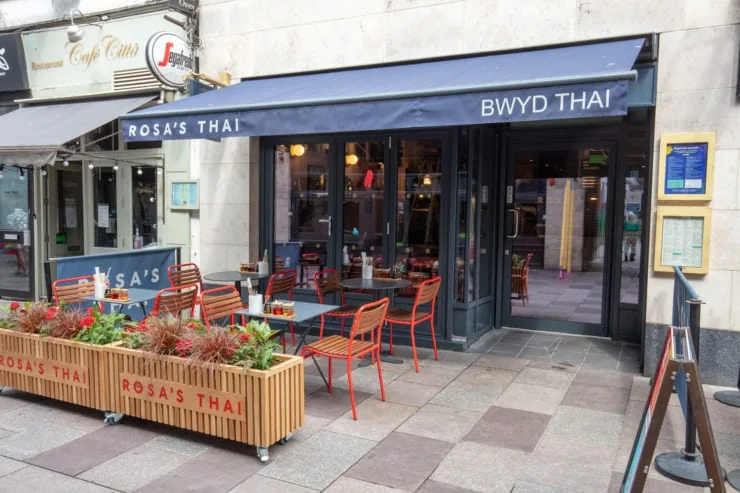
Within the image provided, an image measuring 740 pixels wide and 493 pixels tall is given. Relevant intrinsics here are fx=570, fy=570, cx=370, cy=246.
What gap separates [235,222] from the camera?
7926mm

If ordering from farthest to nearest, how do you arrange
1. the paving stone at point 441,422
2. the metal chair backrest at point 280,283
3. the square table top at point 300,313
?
the metal chair backrest at point 280,283
the square table top at point 300,313
the paving stone at point 441,422

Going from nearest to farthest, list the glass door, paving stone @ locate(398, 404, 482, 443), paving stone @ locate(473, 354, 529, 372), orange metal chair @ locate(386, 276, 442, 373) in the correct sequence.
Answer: paving stone @ locate(398, 404, 482, 443) → orange metal chair @ locate(386, 276, 442, 373) → paving stone @ locate(473, 354, 529, 372) → the glass door

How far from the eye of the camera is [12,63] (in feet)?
32.2

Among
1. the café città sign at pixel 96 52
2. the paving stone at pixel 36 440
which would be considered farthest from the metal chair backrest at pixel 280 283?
the café città sign at pixel 96 52

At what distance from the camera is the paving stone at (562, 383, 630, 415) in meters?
4.83

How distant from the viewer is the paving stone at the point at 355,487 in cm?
338

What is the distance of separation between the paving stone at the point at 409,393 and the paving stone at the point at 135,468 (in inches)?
74.3

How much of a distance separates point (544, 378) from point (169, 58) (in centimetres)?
619

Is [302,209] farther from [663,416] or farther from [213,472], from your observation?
[663,416]

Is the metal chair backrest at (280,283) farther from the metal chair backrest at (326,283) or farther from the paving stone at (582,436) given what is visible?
the paving stone at (582,436)

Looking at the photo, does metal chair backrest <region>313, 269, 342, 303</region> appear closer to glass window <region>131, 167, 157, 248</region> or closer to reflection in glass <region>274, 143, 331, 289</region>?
reflection in glass <region>274, 143, 331, 289</region>

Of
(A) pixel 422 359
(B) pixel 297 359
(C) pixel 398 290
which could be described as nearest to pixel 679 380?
(B) pixel 297 359

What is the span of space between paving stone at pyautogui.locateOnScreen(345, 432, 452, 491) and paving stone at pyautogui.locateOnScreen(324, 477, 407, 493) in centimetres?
5

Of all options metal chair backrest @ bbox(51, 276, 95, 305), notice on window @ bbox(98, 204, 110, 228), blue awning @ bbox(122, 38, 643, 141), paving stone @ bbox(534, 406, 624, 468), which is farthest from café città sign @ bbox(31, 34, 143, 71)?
paving stone @ bbox(534, 406, 624, 468)
